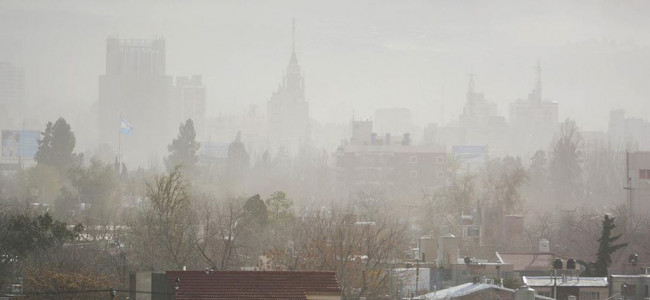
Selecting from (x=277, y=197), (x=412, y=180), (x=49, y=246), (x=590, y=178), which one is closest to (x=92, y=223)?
(x=277, y=197)

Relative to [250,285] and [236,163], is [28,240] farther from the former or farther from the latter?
[236,163]

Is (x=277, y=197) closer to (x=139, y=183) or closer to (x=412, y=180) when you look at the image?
(x=139, y=183)

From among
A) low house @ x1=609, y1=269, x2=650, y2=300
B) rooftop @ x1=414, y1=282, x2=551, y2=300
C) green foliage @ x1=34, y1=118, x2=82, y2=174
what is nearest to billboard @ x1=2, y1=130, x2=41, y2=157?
green foliage @ x1=34, y1=118, x2=82, y2=174

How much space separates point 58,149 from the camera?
114000 millimetres

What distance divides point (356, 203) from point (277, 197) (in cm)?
2445

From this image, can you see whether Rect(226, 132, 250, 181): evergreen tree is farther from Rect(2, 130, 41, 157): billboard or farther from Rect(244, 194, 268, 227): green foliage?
Rect(244, 194, 268, 227): green foliage

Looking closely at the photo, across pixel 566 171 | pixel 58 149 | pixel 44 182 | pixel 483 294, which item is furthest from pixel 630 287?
pixel 566 171

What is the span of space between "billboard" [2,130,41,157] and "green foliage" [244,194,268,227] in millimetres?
104047

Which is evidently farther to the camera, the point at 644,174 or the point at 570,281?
the point at 644,174

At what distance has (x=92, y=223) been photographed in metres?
73.9

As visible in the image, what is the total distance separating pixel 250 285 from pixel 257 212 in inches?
1301

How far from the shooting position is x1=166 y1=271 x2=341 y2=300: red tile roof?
113ft

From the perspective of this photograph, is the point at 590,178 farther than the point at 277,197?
Yes

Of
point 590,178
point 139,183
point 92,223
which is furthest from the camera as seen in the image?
point 590,178
